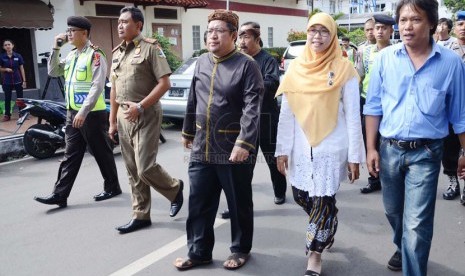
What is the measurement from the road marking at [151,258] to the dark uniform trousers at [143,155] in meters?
0.50

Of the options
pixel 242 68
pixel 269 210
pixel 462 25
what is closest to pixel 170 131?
pixel 269 210

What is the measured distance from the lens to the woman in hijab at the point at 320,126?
122 inches

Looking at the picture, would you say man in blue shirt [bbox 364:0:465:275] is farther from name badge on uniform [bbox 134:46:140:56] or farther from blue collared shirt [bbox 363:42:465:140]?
name badge on uniform [bbox 134:46:140:56]

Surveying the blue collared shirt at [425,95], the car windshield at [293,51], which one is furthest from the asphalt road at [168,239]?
the car windshield at [293,51]

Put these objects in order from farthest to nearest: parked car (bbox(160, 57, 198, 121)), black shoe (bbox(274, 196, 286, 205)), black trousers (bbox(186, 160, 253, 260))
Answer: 1. parked car (bbox(160, 57, 198, 121))
2. black shoe (bbox(274, 196, 286, 205))
3. black trousers (bbox(186, 160, 253, 260))

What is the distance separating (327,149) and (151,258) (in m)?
1.59

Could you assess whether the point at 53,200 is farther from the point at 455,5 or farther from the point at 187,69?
the point at 455,5

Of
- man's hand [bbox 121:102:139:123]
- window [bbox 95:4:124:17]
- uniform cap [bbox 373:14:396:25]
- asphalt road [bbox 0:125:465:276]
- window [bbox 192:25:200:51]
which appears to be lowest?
asphalt road [bbox 0:125:465:276]

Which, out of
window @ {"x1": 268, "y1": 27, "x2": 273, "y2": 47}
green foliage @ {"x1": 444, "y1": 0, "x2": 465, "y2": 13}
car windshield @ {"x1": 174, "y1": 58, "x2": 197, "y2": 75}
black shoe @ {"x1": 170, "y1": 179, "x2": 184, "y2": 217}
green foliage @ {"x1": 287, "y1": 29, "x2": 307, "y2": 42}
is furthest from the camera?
green foliage @ {"x1": 444, "y1": 0, "x2": 465, "y2": 13}

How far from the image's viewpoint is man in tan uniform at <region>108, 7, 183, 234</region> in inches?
160

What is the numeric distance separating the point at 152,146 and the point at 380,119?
1957 mm

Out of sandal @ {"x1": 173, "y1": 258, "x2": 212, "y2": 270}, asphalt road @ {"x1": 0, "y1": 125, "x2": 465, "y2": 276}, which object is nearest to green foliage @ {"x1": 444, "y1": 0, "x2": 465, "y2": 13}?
asphalt road @ {"x1": 0, "y1": 125, "x2": 465, "y2": 276}

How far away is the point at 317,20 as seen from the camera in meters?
3.09

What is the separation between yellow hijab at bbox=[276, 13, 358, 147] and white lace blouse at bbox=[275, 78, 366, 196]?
5 centimetres
